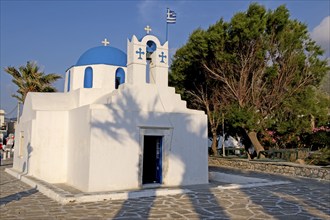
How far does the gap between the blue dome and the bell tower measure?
2.04m

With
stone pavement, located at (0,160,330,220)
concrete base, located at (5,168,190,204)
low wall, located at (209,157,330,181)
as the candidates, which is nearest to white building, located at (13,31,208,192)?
concrete base, located at (5,168,190,204)

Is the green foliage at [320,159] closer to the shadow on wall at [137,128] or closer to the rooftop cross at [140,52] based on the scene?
the shadow on wall at [137,128]

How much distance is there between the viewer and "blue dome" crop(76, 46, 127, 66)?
44.2ft

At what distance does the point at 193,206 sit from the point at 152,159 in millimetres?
4255

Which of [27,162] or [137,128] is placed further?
[27,162]

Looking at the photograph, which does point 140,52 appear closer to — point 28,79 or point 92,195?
point 92,195

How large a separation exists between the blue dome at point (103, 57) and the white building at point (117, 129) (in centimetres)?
4

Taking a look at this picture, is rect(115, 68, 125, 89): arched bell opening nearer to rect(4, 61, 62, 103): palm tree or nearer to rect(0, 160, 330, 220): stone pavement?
rect(0, 160, 330, 220): stone pavement

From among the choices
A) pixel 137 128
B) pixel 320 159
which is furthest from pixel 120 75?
pixel 320 159

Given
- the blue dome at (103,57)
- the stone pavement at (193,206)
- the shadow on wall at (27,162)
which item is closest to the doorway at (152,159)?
the stone pavement at (193,206)

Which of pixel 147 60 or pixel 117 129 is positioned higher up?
pixel 147 60

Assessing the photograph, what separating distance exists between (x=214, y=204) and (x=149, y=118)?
12.9 feet

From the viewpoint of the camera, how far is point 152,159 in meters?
11.7

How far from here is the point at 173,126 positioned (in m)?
11.2
